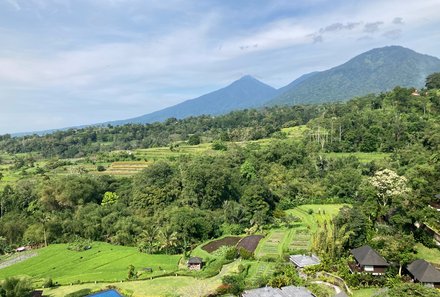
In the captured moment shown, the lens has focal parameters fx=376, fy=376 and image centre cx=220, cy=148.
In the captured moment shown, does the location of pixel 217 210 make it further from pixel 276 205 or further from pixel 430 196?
pixel 430 196

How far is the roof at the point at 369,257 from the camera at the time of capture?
2220 cm

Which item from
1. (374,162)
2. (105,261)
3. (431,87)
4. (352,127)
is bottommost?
(105,261)

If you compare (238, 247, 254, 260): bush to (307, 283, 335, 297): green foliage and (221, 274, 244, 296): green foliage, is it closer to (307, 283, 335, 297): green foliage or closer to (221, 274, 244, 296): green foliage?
(221, 274, 244, 296): green foliage

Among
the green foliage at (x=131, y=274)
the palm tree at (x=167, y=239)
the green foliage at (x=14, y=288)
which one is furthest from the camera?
the palm tree at (x=167, y=239)

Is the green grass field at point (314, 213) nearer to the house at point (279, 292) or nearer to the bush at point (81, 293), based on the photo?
the house at point (279, 292)

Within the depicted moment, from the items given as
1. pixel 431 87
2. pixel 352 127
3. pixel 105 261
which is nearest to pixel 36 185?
pixel 105 261

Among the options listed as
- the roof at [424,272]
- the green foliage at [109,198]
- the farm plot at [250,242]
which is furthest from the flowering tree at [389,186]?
the green foliage at [109,198]

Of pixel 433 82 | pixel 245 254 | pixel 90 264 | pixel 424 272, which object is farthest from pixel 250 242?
pixel 433 82

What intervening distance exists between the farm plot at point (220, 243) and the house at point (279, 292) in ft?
32.9

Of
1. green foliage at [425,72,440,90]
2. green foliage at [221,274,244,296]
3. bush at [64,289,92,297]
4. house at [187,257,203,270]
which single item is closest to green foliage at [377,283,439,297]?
green foliage at [221,274,244,296]

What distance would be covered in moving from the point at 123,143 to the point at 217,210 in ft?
185

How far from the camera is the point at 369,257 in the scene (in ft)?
73.8

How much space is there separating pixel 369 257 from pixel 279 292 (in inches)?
251

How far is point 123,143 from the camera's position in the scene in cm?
8950
